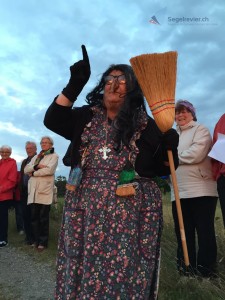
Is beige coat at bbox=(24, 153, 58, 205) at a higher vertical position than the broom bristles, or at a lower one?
lower

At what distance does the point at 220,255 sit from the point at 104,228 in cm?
265

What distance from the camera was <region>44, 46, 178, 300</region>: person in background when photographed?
238cm

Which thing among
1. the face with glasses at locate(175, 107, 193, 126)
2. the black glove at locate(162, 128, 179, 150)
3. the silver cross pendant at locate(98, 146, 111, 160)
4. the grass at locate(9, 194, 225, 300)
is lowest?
the grass at locate(9, 194, 225, 300)

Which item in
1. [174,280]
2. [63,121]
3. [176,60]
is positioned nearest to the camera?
[63,121]

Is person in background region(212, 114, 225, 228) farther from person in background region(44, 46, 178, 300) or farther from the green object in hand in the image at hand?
the green object in hand

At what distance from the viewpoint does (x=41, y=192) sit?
6.86 metres

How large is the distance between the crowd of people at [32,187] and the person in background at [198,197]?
3188mm

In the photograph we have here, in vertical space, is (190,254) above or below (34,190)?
below

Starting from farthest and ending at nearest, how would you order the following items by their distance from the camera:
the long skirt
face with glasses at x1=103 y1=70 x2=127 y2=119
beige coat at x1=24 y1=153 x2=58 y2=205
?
1. beige coat at x1=24 y1=153 x2=58 y2=205
2. face with glasses at x1=103 y1=70 x2=127 y2=119
3. the long skirt

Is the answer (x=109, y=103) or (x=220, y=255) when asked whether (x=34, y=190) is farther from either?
(x=109, y=103)

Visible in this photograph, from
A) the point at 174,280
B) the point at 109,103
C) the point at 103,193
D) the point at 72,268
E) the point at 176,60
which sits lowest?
the point at 174,280

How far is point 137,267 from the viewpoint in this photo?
241 centimetres

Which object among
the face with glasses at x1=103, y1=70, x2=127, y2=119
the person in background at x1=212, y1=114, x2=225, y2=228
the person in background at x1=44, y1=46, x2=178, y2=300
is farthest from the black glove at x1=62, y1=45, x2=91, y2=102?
the person in background at x1=212, y1=114, x2=225, y2=228

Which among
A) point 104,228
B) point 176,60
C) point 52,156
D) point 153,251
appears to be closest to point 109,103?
point 176,60
